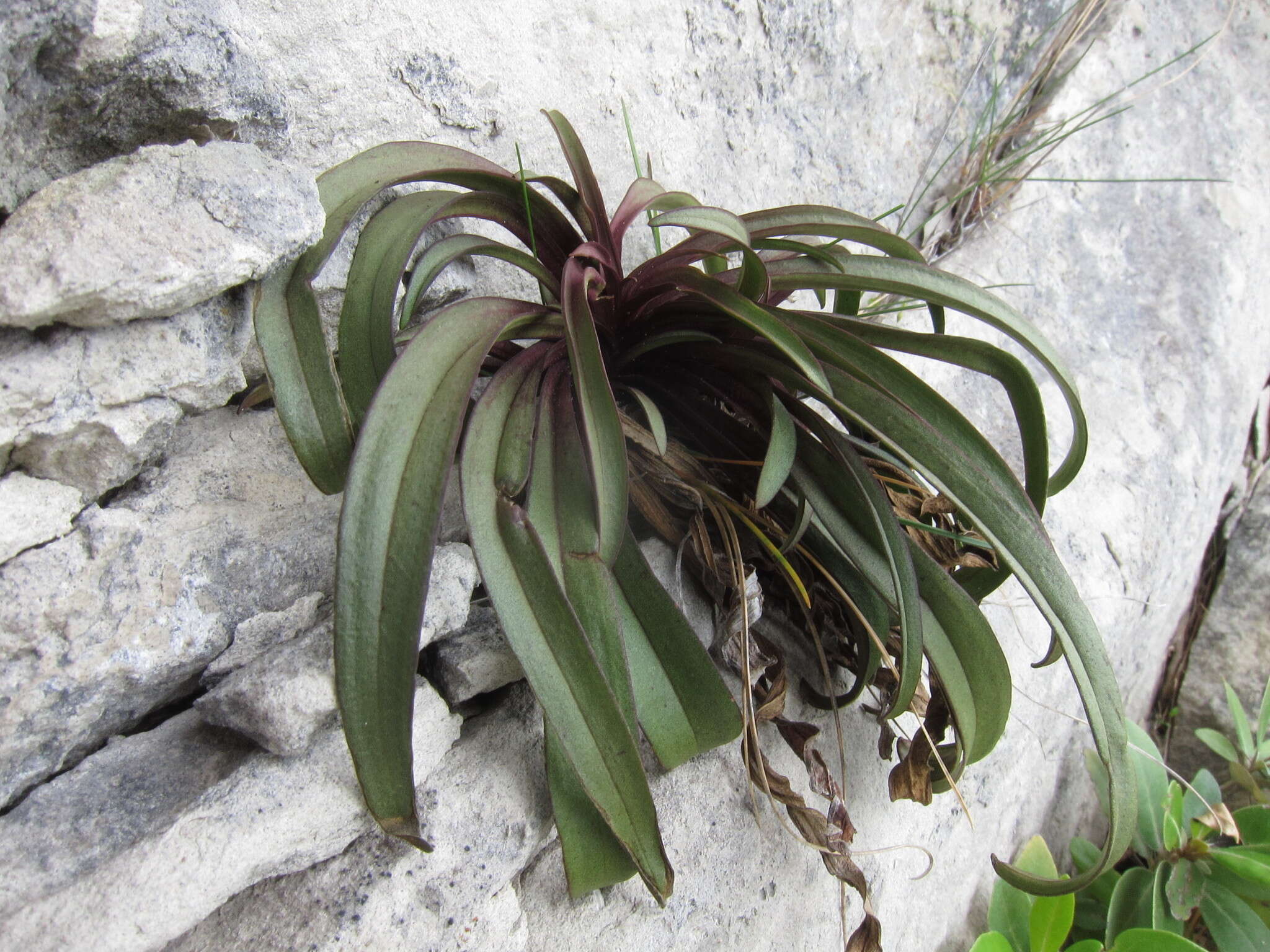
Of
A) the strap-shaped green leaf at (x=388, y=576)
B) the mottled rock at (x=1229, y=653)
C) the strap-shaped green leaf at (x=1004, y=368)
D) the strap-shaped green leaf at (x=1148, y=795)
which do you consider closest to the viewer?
the strap-shaped green leaf at (x=388, y=576)

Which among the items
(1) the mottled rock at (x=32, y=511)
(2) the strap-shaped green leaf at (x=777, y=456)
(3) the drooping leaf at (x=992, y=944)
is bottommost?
(3) the drooping leaf at (x=992, y=944)

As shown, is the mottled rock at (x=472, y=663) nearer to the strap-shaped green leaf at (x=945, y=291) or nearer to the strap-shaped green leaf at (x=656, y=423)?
the strap-shaped green leaf at (x=656, y=423)

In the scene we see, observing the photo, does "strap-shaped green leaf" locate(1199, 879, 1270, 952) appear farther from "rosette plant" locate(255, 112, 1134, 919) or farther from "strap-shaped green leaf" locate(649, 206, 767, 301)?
"strap-shaped green leaf" locate(649, 206, 767, 301)


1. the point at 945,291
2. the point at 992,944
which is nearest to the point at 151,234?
the point at 945,291

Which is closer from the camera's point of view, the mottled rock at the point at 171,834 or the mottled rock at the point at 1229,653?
the mottled rock at the point at 171,834

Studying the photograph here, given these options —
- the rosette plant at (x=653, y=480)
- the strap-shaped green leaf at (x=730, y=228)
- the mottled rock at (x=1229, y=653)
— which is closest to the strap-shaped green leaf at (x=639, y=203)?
the rosette plant at (x=653, y=480)

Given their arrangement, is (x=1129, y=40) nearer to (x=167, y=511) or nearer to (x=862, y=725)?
(x=862, y=725)

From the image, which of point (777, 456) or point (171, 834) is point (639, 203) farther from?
point (171, 834)

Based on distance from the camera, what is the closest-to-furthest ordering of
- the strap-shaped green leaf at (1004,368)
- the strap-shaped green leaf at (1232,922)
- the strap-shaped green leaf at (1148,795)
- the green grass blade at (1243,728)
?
the strap-shaped green leaf at (1004,368)
the strap-shaped green leaf at (1232,922)
the strap-shaped green leaf at (1148,795)
the green grass blade at (1243,728)
